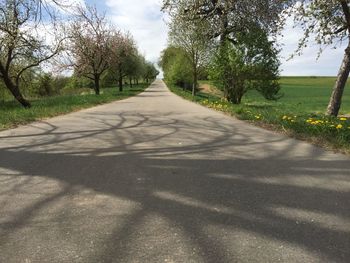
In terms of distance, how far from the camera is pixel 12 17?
16688mm

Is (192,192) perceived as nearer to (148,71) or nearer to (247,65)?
(247,65)

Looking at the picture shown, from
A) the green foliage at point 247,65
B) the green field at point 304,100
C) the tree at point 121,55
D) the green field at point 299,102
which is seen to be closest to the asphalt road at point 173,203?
the green foliage at point 247,65

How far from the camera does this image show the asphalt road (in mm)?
2990

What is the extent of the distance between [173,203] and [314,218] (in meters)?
1.49

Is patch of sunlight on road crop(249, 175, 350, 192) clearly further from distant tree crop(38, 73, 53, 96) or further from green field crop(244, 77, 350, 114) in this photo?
distant tree crop(38, 73, 53, 96)

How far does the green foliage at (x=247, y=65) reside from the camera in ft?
64.6

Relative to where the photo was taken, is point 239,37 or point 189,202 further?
point 239,37

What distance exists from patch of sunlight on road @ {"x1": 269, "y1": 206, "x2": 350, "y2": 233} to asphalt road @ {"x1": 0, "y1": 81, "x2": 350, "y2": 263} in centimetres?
1

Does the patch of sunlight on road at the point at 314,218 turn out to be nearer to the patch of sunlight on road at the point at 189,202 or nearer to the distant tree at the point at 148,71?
the patch of sunlight on road at the point at 189,202

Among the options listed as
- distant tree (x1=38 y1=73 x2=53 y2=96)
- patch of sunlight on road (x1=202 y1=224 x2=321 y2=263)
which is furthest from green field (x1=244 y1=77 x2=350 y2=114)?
patch of sunlight on road (x1=202 y1=224 x2=321 y2=263)

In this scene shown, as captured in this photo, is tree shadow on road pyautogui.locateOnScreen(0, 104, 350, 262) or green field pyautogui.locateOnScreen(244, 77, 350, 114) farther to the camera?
green field pyautogui.locateOnScreen(244, 77, 350, 114)

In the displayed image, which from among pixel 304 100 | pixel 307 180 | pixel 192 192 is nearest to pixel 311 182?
pixel 307 180

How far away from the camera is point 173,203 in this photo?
159 inches

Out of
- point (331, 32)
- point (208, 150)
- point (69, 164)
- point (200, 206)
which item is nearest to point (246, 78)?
point (331, 32)
